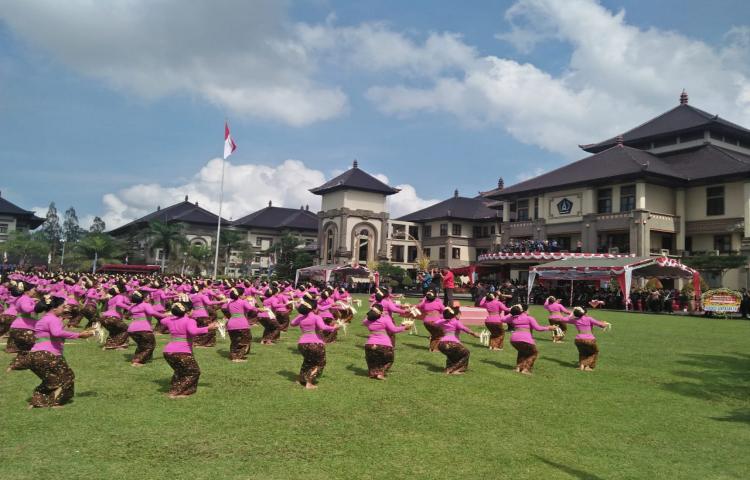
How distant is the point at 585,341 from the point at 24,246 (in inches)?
2403

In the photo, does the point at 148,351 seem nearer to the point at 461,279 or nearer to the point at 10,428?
the point at 10,428

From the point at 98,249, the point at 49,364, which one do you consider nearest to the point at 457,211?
the point at 98,249

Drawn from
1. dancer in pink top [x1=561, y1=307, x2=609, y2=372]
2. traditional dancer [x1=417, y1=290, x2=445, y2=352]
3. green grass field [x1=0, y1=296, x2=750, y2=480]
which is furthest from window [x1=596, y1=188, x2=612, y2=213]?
dancer in pink top [x1=561, y1=307, x2=609, y2=372]

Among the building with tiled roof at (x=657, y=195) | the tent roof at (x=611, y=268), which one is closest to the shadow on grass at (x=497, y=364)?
the tent roof at (x=611, y=268)

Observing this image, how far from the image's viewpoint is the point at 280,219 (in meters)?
75.3

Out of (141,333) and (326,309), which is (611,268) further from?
(141,333)

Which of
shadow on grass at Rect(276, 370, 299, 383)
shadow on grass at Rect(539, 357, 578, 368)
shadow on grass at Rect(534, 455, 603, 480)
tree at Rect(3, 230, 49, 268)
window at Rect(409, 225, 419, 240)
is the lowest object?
shadow on grass at Rect(534, 455, 603, 480)

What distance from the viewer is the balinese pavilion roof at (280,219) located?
72.4 meters

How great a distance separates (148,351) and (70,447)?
208 inches

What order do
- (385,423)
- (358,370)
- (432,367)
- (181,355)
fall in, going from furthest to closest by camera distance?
(432,367), (358,370), (181,355), (385,423)

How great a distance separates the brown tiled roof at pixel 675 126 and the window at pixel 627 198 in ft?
26.3

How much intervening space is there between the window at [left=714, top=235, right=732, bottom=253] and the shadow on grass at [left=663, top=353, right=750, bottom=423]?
87.3 feet

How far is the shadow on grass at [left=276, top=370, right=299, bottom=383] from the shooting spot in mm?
10094

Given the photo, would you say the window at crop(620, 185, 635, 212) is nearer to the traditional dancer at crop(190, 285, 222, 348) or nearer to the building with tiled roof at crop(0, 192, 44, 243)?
the traditional dancer at crop(190, 285, 222, 348)
